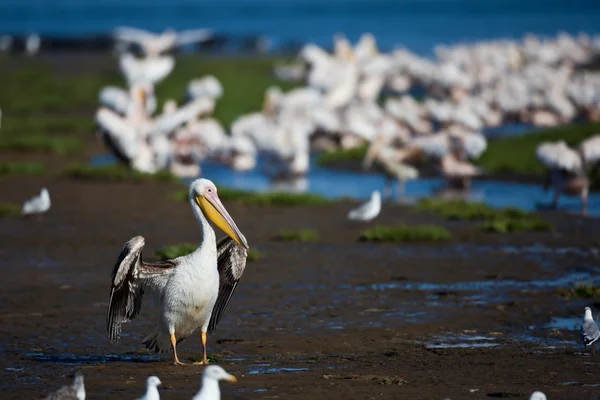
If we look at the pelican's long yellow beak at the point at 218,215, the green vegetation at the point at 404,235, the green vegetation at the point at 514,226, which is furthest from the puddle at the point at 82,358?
the green vegetation at the point at 514,226

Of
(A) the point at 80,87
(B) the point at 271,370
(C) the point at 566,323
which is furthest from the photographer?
(A) the point at 80,87

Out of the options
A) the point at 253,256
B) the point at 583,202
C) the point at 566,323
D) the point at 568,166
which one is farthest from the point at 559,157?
the point at 566,323

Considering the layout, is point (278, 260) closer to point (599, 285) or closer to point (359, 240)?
point (359, 240)

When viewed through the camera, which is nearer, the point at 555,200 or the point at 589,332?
the point at 589,332

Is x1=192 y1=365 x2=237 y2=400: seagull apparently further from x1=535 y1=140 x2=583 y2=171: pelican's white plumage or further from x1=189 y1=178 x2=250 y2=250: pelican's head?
x1=535 y1=140 x2=583 y2=171: pelican's white plumage

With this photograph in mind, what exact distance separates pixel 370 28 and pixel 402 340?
75.9 metres

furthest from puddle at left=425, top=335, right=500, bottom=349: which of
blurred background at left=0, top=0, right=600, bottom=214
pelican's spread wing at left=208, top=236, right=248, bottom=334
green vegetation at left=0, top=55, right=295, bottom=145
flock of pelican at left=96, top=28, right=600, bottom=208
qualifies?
green vegetation at left=0, top=55, right=295, bottom=145

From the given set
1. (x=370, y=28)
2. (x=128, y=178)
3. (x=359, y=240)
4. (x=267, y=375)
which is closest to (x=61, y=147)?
(x=128, y=178)

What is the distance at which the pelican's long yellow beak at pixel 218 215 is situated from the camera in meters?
8.17

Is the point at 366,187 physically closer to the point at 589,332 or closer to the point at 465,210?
the point at 465,210

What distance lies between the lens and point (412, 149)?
2017 centimetres

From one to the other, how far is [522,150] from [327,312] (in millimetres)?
11975

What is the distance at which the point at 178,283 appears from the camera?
7957 millimetres

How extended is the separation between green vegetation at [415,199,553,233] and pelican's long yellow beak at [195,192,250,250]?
5943 millimetres
